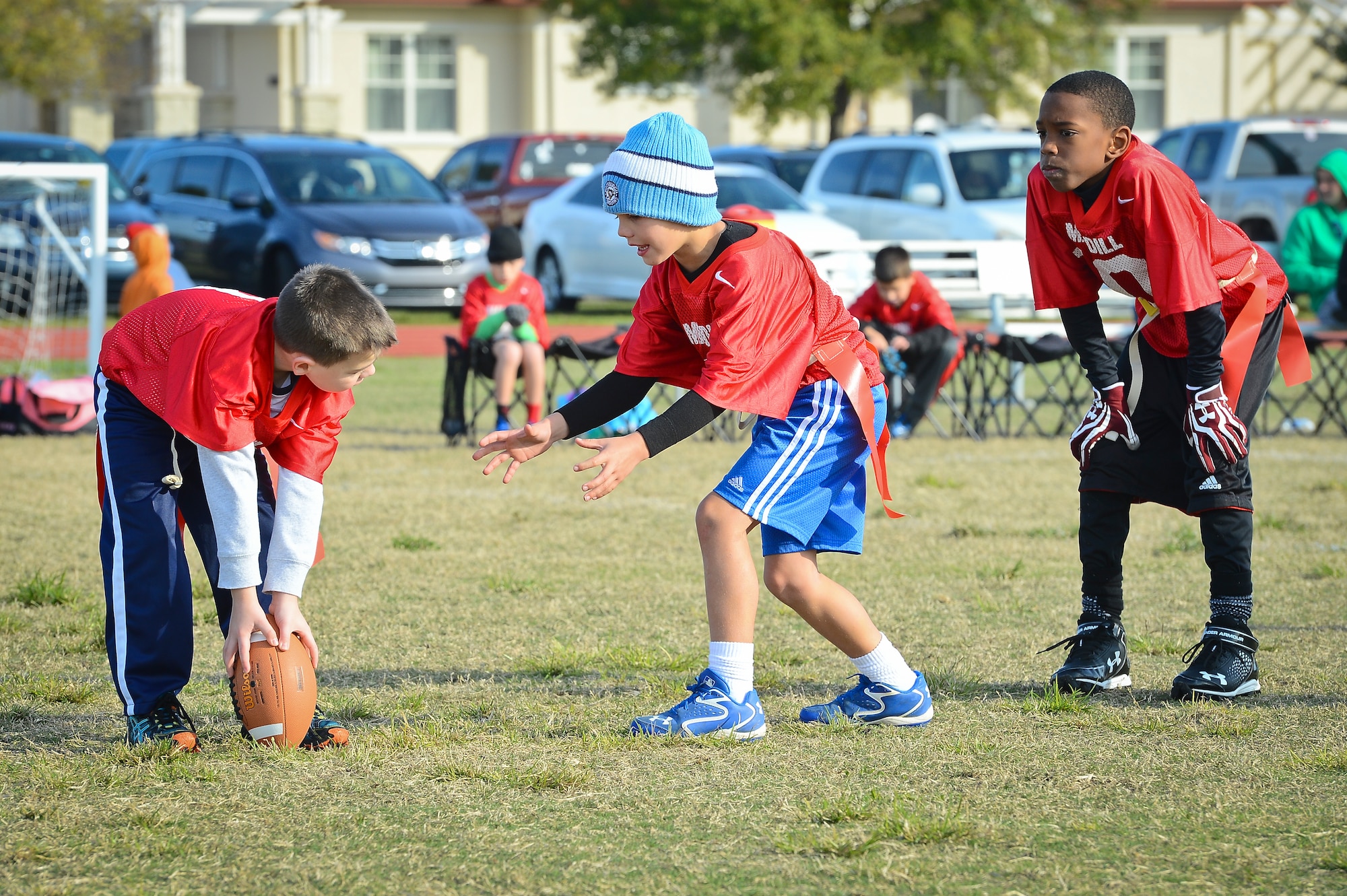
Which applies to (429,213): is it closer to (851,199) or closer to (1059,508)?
(851,199)

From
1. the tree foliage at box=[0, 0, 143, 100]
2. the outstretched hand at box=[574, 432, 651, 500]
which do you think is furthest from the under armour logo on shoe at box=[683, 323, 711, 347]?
the tree foliage at box=[0, 0, 143, 100]

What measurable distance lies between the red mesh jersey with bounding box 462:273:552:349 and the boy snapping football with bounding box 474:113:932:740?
5.80 m

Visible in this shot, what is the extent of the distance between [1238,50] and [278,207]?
28437mm

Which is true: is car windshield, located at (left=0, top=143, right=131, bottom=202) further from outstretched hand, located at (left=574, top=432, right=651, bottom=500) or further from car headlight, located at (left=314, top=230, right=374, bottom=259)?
outstretched hand, located at (left=574, top=432, right=651, bottom=500)

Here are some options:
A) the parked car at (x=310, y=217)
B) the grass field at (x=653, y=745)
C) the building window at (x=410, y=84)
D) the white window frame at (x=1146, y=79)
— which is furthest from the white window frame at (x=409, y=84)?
the grass field at (x=653, y=745)

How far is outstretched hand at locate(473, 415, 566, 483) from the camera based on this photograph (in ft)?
12.7

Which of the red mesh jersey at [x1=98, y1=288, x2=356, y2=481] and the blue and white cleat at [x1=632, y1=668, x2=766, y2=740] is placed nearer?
the red mesh jersey at [x1=98, y1=288, x2=356, y2=481]

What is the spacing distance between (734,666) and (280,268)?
43.1ft

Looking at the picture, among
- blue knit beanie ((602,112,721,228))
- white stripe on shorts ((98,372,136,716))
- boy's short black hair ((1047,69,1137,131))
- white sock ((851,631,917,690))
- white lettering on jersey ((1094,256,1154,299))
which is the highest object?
boy's short black hair ((1047,69,1137,131))

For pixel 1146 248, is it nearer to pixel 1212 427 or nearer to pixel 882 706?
pixel 1212 427

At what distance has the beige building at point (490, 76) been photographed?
36.3 metres

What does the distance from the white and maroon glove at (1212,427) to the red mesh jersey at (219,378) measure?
2351 millimetres

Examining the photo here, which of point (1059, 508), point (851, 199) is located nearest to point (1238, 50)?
point (851, 199)

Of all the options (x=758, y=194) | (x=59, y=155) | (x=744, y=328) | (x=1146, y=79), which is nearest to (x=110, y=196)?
(x=59, y=155)
